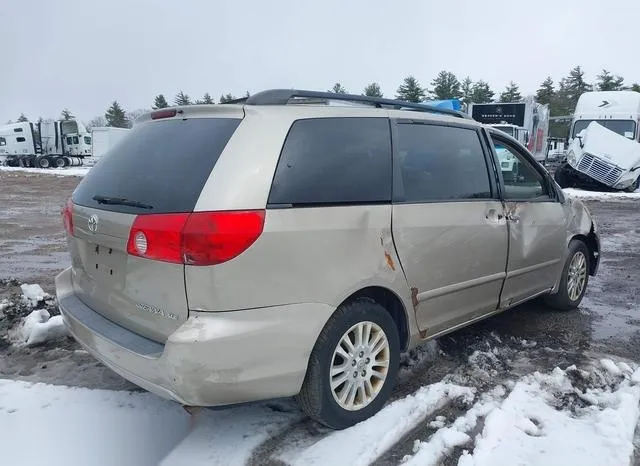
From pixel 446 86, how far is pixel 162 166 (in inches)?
2490

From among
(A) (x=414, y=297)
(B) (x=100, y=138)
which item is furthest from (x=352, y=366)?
(B) (x=100, y=138)

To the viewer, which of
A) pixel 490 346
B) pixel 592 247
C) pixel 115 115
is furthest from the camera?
pixel 115 115

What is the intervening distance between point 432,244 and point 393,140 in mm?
683

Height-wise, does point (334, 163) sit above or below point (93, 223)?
above

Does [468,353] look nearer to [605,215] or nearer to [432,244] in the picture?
[432,244]

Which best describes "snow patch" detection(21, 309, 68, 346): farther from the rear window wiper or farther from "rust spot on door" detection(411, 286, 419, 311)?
"rust spot on door" detection(411, 286, 419, 311)

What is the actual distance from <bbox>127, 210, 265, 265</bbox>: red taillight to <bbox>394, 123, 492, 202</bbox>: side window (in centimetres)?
105

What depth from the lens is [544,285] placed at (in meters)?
4.64

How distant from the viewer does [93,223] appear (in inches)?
112

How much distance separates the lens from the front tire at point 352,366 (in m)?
2.75

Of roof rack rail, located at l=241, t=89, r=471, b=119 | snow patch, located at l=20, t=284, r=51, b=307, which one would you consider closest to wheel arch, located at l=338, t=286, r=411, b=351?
roof rack rail, located at l=241, t=89, r=471, b=119

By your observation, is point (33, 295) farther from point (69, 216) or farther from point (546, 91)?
point (546, 91)

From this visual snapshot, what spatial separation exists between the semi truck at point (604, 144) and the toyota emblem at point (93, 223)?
1856 cm

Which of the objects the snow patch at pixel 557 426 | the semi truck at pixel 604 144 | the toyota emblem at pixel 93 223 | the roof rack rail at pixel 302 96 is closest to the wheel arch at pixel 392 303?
the snow patch at pixel 557 426
